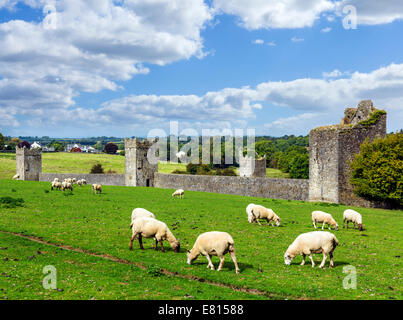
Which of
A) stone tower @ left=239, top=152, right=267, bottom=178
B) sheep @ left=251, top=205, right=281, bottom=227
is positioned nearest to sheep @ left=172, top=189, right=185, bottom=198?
sheep @ left=251, top=205, right=281, bottom=227

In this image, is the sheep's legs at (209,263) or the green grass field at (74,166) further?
the green grass field at (74,166)

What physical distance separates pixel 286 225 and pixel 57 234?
13.3m

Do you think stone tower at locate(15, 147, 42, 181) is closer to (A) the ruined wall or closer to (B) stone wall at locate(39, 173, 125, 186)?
(B) stone wall at locate(39, 173, 125, 186)

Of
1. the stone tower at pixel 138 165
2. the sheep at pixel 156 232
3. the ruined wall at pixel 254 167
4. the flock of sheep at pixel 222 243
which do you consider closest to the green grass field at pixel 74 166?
the ruined wall at pixel 254 167

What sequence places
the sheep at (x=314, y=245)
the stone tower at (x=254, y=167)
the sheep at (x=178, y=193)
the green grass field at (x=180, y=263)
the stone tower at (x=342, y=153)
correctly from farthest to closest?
the stone tower at (x=254, y=167) → the sheep at (x=178, y=193) → the stone tower at (x=342, y=153) → the sheep at (x=314, y=245) → the green grass field at (x=180, y=263)

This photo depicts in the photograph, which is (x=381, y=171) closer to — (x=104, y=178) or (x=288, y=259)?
(x=288, y=259)

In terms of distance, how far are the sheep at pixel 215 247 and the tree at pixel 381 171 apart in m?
28.5

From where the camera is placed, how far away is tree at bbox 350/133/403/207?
3453 cm

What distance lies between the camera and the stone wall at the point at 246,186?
1672 inches

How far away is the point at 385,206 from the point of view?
122ft

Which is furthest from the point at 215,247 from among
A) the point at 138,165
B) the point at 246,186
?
the point at 138,165

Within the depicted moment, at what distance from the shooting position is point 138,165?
6325cm

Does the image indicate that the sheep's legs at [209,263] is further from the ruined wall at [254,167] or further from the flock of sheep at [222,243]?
the ruined wall at [254,167]
